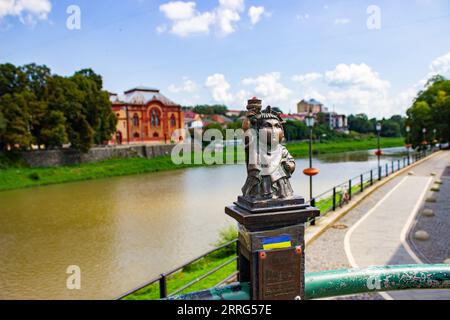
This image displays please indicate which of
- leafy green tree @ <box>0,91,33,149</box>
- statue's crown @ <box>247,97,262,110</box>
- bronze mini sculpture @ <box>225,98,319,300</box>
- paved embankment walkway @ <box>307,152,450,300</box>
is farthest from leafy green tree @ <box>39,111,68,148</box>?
bronze mini sculpture @ <box>225,98,319,300</box>

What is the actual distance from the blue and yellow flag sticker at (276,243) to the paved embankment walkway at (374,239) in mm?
4606

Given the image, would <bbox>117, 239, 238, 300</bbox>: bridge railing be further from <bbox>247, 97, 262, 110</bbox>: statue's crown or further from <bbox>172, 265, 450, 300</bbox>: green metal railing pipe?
<bbox>247, 97, 262, 110</bbox>: statue's crown

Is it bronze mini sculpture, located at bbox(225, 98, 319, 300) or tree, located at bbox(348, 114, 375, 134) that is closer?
bronze mini sculpture, located at bbox(225, 98, 319, 300)

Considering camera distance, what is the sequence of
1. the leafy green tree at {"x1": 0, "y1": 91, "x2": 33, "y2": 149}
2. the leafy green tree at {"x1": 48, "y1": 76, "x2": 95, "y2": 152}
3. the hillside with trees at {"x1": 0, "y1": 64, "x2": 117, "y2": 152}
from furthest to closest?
the leafy green tree at {"x1": 48, "y1": 76, "x2": 95, "y2": 152}, the hillside with trees at {"x1": 0, "y1": 64, "x2": 117, "y2": 152}, the leafy green tree at {"x1": 0, "y1": 91, "x2": 33, "y2": 149}

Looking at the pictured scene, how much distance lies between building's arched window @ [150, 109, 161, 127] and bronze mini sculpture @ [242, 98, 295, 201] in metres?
52.0

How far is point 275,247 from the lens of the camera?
245 cm

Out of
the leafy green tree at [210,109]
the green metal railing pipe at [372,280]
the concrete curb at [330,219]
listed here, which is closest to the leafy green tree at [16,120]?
the concrete curb at [330,219]

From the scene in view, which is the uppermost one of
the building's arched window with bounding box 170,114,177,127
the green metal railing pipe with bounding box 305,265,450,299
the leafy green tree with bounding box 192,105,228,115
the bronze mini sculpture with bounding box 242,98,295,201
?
the leafy green tree with bounding box 192,105,228,115

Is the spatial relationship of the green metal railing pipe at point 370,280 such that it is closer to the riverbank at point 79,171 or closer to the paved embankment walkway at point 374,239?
the paved embankment walkway at point 374,239

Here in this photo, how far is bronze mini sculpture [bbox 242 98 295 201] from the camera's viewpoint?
2582mm

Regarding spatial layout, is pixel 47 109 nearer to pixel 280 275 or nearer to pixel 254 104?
pixel 254 104

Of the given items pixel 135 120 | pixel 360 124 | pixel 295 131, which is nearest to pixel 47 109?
pixel 135 120

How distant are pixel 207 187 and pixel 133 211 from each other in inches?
282

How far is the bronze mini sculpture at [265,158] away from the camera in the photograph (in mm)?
2582
